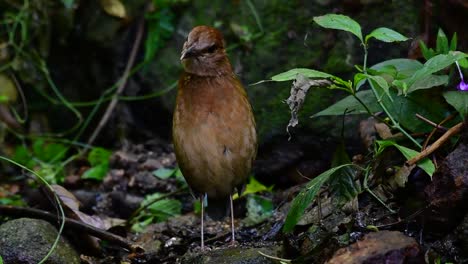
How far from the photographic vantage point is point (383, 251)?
3064 mm

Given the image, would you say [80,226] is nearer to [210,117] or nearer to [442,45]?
[210,117]

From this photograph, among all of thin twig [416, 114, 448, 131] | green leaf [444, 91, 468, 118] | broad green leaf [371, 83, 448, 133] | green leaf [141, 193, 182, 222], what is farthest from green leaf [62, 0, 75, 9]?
green leaf [444, 91, 468, 118]

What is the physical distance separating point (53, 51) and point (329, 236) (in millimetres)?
4330

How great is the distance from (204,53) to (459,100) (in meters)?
1.42

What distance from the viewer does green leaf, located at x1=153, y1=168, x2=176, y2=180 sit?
5973 mm

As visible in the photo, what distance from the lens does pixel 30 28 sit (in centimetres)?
674

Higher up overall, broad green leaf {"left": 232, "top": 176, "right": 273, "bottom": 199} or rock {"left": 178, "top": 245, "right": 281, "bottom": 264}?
rock {"left": 178, "top": 245, "right": 281, "bottom": 264}

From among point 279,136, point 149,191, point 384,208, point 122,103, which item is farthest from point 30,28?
point 384,208

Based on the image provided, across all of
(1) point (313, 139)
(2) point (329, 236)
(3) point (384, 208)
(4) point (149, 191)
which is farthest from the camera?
(4) point (149, 191)

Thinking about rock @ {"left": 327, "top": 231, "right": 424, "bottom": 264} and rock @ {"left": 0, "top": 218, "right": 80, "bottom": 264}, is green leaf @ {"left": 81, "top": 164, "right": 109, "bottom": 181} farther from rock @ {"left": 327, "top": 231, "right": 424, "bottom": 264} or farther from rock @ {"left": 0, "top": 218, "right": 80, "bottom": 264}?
rock @ {"left": 327, "top": 231, "right": 424, "bottom": 264}

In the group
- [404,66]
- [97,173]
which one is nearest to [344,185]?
[404,66]

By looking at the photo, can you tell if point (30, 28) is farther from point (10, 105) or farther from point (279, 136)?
point (279, 136)

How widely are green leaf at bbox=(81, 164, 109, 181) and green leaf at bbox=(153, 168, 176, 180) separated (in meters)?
0.45

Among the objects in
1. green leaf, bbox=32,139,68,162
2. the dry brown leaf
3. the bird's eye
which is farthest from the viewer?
the dry brown leaf
